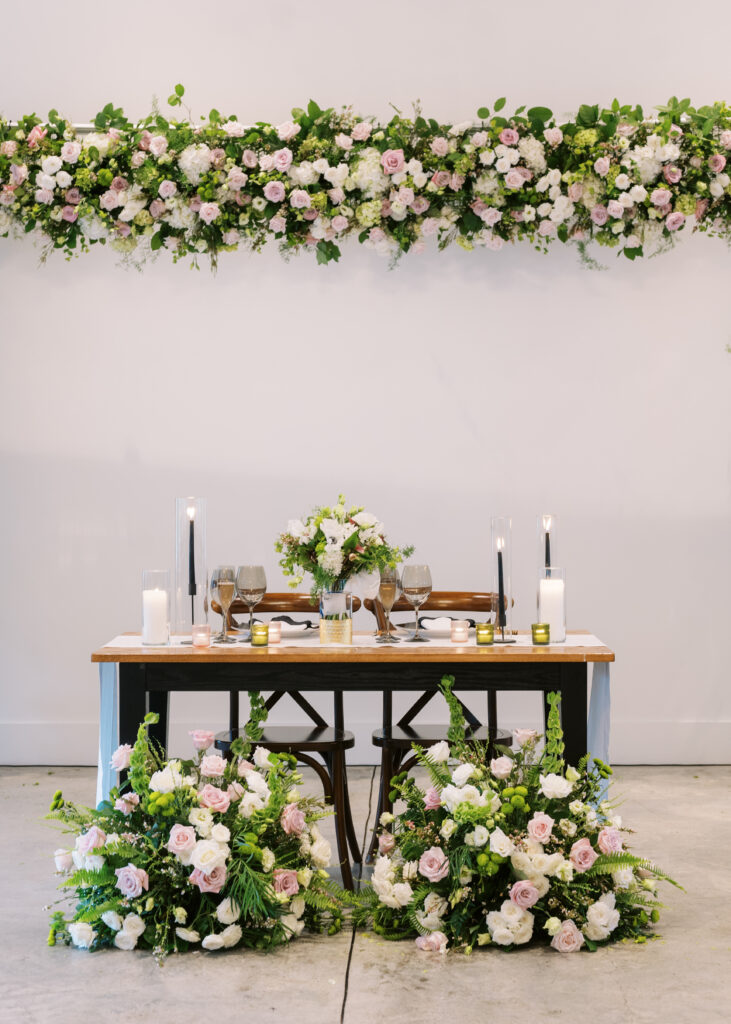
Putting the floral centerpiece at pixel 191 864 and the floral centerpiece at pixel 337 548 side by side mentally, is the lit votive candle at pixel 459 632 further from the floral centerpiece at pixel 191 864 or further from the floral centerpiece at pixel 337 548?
the floral centerpiece at pixel 191 864

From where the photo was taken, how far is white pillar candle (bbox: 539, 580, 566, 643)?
3.56m

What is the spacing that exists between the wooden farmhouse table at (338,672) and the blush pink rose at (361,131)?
6.81 ft

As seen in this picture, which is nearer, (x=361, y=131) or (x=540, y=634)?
(x=540, y=634)

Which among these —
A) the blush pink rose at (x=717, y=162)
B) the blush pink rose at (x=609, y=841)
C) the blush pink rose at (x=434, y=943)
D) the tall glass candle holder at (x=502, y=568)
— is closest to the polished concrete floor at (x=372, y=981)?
the blush pink rose at (x=434, y=943)

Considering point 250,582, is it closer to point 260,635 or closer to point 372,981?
point 260,635

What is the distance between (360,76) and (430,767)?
3.50 m

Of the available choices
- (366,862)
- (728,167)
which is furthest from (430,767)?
(728,167)

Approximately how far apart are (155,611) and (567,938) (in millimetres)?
1464

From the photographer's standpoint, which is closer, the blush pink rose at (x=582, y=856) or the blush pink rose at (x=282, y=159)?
the blush pink rose at (x=582, y=856)

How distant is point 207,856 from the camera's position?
291 centimetres

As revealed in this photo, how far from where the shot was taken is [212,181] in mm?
4441

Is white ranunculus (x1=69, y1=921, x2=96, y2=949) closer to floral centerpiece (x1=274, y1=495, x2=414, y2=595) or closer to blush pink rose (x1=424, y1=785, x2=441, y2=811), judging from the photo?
blush pink rose (x1=424, y1=785, x2=441, y2=811)

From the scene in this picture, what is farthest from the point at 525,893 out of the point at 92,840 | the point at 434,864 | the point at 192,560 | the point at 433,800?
the point at 192,560

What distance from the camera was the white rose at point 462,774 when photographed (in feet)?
10.2
